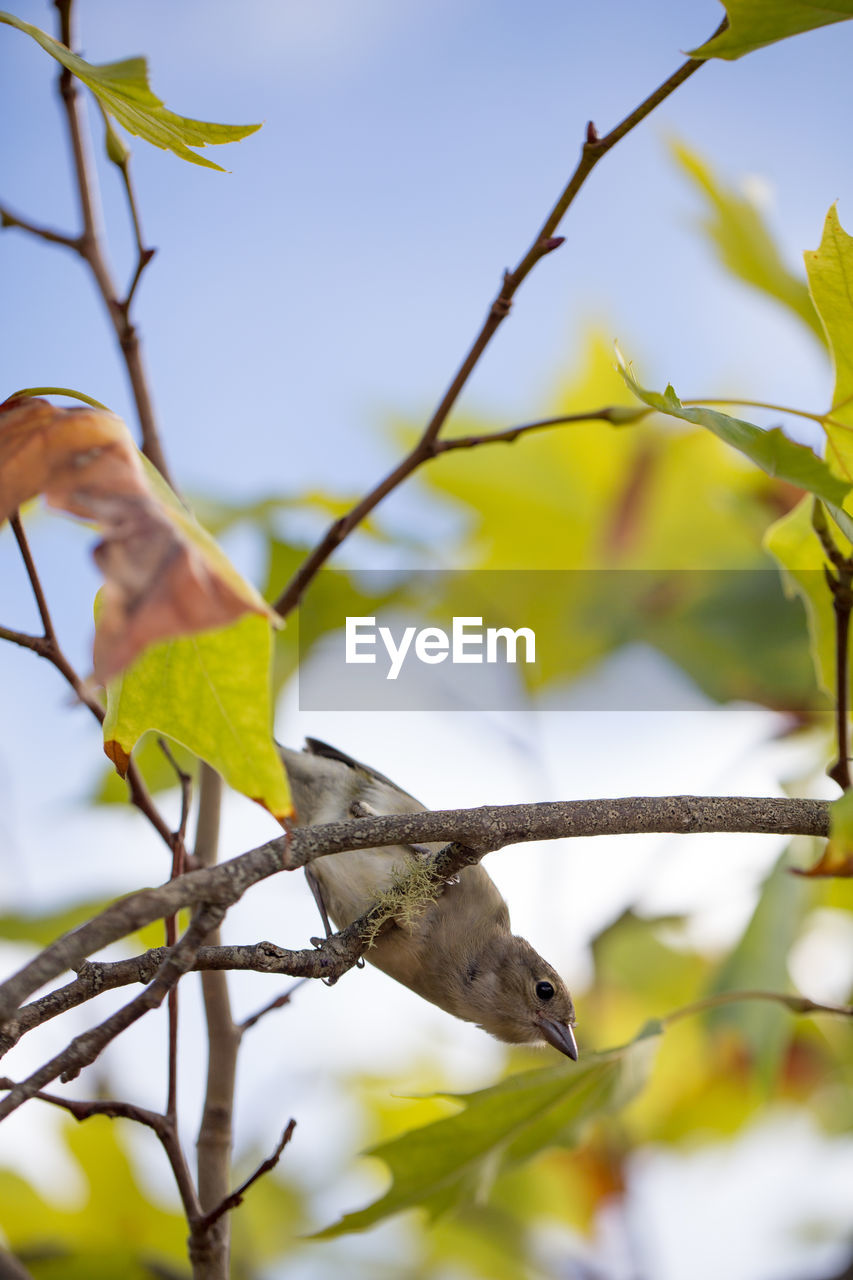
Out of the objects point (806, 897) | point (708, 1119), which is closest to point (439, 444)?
point (806, 897)

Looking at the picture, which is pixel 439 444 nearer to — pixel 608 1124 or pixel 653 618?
pixel 653 618

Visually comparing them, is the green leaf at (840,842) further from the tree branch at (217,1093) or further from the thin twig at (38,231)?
the thin twig at (38,231)

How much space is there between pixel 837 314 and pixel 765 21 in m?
0.21

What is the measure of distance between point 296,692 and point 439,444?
1.88 ft

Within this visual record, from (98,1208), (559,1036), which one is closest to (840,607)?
(559,1036)

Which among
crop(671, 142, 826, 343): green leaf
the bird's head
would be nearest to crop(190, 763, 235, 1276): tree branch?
the bird's head

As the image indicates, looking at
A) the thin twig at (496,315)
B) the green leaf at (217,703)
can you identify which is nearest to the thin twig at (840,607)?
the thin twig at (496,315)

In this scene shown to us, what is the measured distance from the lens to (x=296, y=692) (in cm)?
146

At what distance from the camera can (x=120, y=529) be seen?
0.42m

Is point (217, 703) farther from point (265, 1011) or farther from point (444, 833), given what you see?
point (265, 1011)

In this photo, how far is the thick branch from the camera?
0.48m

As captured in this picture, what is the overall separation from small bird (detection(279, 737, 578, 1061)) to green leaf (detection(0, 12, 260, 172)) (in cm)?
53

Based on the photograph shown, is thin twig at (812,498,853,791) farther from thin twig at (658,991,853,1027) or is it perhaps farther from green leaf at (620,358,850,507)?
thin twig at (658,991,853,1027)

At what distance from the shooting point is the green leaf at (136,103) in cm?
69
